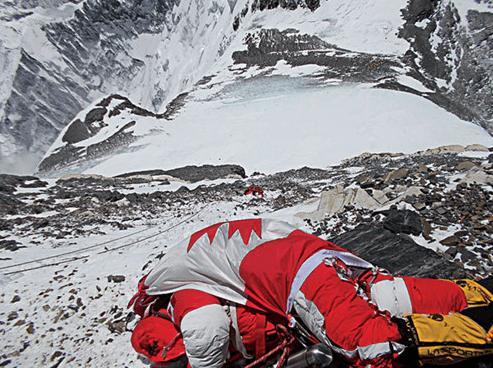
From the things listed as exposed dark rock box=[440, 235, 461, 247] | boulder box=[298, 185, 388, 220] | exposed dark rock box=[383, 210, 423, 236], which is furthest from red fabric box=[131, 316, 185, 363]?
boulder box=[298, 185, 388, 220]

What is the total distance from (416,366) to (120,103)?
3943 cm

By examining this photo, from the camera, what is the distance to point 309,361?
2.18 meters

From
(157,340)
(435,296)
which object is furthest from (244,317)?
(435,296)

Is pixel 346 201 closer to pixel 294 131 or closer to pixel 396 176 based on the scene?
pixel 396 176

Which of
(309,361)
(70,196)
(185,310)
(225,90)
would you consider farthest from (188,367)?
(225,90)

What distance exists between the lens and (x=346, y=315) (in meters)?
2.05

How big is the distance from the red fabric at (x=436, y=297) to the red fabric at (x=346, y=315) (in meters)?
0.39

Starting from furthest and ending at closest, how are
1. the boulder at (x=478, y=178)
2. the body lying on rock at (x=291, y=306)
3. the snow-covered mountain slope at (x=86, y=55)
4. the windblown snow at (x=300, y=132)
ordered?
the snow-covered mountain slope at (x=86, y=55) < the windblown snow at (x=300, y=132) < the boulder at (x=478, y=178) < the body lying on rock at (x=291, y=306)

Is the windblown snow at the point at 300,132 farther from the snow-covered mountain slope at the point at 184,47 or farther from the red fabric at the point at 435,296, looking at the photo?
the red fabric at the point at 435,296

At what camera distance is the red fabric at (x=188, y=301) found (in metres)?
2.41

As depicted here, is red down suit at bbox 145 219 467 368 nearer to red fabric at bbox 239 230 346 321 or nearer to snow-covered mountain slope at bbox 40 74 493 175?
red fabric at bbox 239 230 346 321

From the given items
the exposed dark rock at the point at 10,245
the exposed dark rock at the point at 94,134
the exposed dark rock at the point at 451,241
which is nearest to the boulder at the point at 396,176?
the exposed dark rock at the point at 451,241

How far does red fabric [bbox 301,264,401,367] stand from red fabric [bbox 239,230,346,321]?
147 mm

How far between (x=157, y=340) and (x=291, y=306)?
3.67 feet
